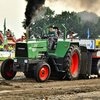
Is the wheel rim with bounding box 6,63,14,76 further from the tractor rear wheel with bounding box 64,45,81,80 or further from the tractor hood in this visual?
the tractor rear wheel with bounding box 64,45,81,80

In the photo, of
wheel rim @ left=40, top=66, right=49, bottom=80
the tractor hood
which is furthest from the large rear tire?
wheel rim @ left=40, top=66, right=49, bottom=80

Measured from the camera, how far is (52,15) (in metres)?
67.6

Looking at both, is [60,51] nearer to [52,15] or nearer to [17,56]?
[17,56]

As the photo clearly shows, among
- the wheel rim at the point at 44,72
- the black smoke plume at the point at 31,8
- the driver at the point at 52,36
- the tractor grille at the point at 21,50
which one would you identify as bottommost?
the wheel rim at the point at 44,72

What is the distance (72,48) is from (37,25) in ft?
177

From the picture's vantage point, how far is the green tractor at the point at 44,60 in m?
9.66

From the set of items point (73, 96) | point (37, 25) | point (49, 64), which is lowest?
point (73, 96)

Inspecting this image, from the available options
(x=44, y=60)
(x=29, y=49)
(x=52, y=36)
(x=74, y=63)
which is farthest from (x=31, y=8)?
(x=74, y=63)

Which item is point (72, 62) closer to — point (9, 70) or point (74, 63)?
point (74, 63)

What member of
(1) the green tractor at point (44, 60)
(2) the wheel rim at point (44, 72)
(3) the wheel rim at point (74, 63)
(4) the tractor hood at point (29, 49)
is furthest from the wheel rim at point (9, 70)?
(3) the wheel rim at point (74, 63)

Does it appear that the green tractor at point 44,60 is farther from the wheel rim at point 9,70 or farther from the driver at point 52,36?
the driver at point 52,36

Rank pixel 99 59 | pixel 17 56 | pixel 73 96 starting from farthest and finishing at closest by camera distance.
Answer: pixel 99 59 → pixel 17 56 → pixel 73 96

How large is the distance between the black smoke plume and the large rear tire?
1.68 meters

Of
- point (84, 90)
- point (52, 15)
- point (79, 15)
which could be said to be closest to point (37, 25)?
point (52, 15)
